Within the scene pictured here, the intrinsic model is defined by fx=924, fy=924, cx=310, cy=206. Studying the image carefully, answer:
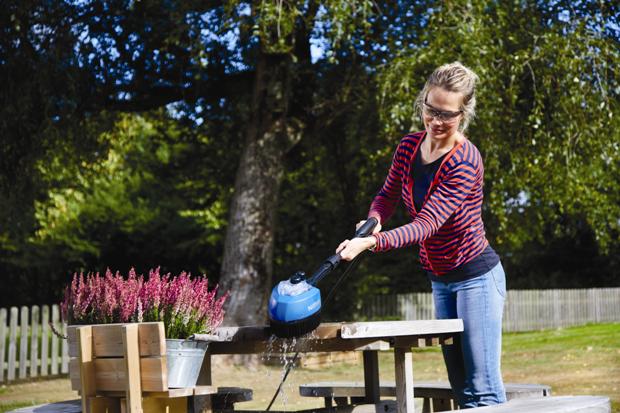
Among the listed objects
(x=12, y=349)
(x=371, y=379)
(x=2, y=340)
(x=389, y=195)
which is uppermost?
(x=389, y=195)

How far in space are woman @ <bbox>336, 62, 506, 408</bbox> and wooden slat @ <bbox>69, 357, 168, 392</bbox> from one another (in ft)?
3.35

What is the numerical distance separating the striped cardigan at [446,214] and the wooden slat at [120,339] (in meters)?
0.98

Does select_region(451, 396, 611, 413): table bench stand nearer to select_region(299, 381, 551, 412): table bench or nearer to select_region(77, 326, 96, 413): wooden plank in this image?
select_region(299, 381, 551, 412): table bench

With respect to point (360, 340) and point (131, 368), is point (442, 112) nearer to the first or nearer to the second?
point (360, 340)

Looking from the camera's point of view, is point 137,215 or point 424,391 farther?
point 137,215

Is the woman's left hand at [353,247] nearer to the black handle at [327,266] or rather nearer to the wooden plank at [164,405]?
the black handle at [327,266]

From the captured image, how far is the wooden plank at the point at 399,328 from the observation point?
13.1ft

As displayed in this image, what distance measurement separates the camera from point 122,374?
12.7 ft

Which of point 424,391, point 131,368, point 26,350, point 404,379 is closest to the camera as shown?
point 131,368

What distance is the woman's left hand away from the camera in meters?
3.71

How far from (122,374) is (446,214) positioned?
5.00 ft

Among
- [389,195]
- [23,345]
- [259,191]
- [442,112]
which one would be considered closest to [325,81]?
[259,191]

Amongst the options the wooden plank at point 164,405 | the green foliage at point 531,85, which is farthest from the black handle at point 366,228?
the green foliage at point 531,85

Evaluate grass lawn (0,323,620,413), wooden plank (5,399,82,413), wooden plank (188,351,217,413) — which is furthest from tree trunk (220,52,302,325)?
wooden plank (188,351,217,413)
